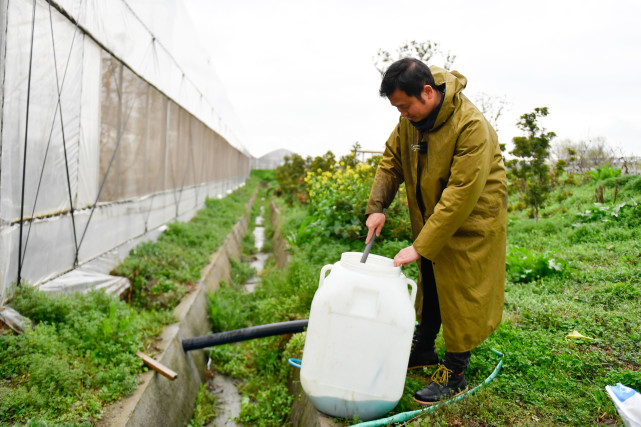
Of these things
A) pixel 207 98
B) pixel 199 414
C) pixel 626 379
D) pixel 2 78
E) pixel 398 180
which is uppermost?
pixel 207 98

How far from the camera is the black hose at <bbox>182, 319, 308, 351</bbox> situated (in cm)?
303

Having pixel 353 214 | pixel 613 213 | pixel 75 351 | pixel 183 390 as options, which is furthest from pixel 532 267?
pixel 75 351

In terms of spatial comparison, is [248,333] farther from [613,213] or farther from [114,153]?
[613,213]

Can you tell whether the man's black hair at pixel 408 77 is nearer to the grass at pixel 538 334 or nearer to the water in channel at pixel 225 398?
the grass at pixel 538 334

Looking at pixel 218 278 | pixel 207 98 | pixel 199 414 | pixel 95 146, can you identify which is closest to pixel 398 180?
pixel 199 414

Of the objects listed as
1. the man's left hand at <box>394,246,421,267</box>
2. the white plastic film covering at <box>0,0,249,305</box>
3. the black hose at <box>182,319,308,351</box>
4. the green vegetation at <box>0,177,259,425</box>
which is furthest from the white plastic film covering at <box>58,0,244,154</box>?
the man's left hand at <box>394,246,421,267</box>

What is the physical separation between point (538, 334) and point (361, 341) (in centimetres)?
147

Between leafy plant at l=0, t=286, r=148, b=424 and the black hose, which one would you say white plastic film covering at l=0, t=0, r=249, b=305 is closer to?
leafy plant at l=0, t=286, r=148, b=424

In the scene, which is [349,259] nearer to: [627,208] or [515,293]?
[515,293]

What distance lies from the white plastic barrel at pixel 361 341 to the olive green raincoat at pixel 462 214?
280 mm

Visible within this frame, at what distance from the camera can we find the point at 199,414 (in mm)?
3447

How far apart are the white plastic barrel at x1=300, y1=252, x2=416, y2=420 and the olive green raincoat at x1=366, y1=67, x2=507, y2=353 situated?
0.28 metres

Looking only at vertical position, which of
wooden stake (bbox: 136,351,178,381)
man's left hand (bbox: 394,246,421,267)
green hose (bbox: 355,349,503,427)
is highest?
man's left hand (bbox: 394,246,421,267)

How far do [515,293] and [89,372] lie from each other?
319cm
